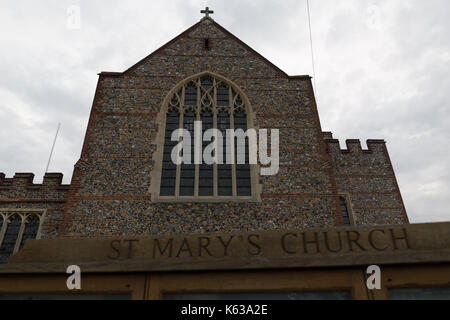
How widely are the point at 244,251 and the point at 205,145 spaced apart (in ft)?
24.9

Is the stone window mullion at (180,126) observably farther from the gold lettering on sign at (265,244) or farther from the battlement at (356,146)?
the battlement at (356,146)

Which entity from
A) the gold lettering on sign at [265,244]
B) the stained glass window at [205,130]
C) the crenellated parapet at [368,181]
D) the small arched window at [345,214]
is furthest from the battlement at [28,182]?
the crenellated parapet at [368,181]

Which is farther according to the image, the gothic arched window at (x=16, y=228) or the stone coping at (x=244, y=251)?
the gothic arched window at (x=16, y=228)

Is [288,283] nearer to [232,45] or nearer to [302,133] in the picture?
[302,133]

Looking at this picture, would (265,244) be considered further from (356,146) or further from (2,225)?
(356,146)

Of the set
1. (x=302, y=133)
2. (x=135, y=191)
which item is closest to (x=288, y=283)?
(x=135, y=191)

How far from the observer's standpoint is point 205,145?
11.1 meters

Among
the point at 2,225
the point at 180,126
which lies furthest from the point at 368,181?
the point at 2,225

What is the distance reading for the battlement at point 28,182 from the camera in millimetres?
11594

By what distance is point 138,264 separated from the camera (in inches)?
142

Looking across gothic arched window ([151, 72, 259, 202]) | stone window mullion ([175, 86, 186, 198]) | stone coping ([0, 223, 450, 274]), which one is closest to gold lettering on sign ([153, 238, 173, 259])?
stone coping ([0, 223, 450, 274])

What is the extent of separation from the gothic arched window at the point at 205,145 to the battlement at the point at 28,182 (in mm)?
4910

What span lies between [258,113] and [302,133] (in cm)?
204
